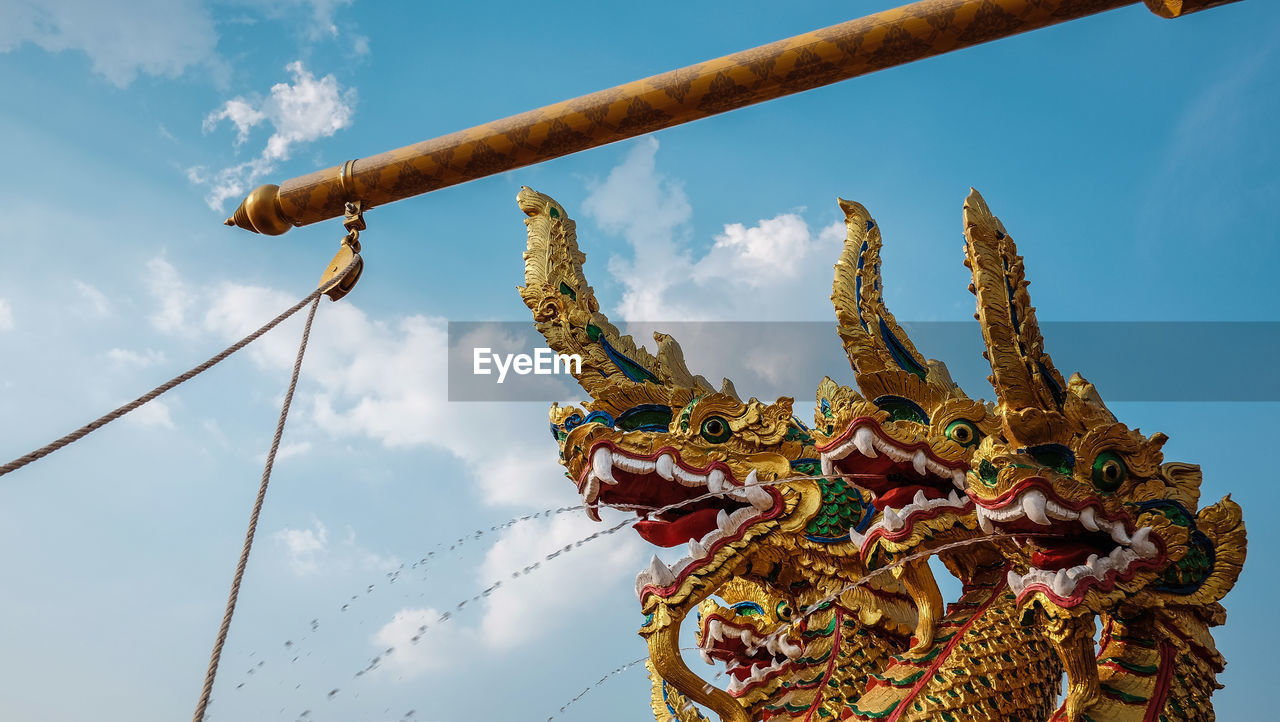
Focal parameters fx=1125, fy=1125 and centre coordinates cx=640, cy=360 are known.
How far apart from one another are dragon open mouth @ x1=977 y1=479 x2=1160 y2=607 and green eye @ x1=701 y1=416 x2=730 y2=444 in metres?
2.22

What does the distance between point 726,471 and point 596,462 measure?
0.75 m

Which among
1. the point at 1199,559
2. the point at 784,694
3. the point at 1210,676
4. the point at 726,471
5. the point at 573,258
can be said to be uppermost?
the point at 573,258

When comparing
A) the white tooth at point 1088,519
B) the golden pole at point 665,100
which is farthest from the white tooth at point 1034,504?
the golden pole at point 665,100

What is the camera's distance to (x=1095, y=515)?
444 cm

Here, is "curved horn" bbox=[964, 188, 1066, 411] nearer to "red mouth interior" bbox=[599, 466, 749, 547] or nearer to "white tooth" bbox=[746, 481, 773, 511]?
"white tooth" bbox=[746, 481, 773, 511]

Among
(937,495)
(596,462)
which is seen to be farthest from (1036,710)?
(596,462)

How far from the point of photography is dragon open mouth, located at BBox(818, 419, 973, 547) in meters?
5.52

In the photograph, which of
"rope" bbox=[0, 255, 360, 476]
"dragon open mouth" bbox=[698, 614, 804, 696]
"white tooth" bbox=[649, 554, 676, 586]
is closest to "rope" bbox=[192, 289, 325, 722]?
"rope" bbox=[0, 255, 360, 476]

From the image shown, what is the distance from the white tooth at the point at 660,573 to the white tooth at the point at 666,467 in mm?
650

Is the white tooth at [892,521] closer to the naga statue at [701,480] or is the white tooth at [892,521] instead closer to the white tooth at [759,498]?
the naga statue at [701,480]

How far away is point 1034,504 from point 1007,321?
87 cm

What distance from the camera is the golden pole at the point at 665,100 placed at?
3.76 meters

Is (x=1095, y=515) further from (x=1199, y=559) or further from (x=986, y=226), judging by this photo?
(x=986, y=226)

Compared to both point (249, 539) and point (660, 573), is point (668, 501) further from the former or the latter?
point (249, 539)
